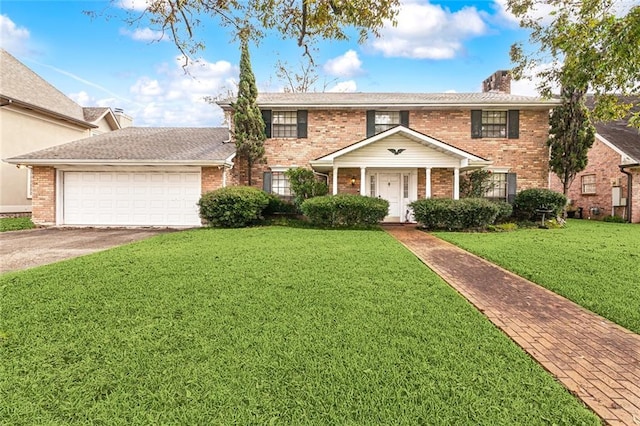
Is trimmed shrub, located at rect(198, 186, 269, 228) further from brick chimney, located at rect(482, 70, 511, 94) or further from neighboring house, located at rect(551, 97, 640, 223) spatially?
neighboring house, located at rect(551, 97, 640, 223)

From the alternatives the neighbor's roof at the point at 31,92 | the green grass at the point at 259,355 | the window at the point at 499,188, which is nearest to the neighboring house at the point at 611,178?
the window at the point at 499,188

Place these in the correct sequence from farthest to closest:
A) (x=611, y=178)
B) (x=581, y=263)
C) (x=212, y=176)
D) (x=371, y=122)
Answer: (x=611, y=178) → (x=371, y=122) → (x=212, y=176) → (x=581, y=263)

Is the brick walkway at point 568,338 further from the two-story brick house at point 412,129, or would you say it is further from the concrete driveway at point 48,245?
the two-story brick house at point 412,129

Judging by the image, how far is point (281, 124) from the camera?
51.4ft

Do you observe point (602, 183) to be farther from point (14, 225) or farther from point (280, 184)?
point (14, 225)

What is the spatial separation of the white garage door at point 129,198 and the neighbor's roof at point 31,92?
555cm

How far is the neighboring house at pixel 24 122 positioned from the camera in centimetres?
1495

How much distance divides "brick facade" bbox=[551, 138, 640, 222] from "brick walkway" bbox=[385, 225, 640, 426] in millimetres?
15543

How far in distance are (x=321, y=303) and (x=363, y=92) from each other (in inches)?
632

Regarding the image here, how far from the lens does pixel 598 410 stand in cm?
230

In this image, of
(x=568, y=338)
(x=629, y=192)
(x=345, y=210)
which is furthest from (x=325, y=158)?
(x=629, y=192)

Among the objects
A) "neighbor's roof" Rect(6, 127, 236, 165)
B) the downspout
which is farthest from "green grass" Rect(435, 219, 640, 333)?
"neighbor's roof" Rect(6, 127, 236, 165)

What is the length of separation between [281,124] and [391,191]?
6110 millimetres

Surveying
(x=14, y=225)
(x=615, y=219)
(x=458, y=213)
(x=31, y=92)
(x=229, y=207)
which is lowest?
(x=14, y=225)
